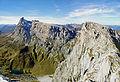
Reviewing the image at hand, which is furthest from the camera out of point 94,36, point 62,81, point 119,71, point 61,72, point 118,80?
point 61,72

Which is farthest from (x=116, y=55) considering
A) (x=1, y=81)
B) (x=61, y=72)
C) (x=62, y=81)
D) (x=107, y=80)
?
(x=61, y=72)

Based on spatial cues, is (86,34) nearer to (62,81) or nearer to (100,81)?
(62,81)

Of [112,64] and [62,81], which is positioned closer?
[112,64]

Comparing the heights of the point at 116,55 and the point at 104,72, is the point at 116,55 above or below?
above

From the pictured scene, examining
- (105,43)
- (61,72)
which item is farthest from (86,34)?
(61,72)

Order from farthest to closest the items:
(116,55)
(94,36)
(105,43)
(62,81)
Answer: (62,81)
(94,36)
(105,43)
(116,55)

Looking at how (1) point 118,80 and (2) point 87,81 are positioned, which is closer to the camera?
(1) point 118,80

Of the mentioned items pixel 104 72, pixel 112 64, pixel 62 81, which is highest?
pixel 112 64

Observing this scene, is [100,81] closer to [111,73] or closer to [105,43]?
[111,73]

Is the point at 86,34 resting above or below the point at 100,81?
above
